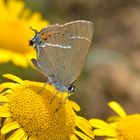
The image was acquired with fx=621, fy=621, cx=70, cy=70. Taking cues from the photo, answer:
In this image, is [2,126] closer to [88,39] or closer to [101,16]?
[88,39]

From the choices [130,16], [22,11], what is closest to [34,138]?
[22,11]

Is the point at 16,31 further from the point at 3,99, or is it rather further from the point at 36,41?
the point at 3,99

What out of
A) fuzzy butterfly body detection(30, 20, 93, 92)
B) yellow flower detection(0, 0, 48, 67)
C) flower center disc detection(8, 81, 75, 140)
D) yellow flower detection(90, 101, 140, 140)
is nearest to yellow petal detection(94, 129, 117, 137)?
yellow flower detection(90, 101, 140, 140)

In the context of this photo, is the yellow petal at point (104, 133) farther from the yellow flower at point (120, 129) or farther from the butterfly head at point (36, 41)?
the butterfly head at point (36, 41)

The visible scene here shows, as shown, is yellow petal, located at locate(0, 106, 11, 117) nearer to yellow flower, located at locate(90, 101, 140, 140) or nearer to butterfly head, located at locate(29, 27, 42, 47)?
butterfly head, located at locate(29, 27, 42, 47)

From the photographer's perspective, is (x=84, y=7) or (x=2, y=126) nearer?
(x=2, y=126)

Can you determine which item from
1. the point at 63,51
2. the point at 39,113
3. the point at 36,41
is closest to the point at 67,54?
the point at 63,51
